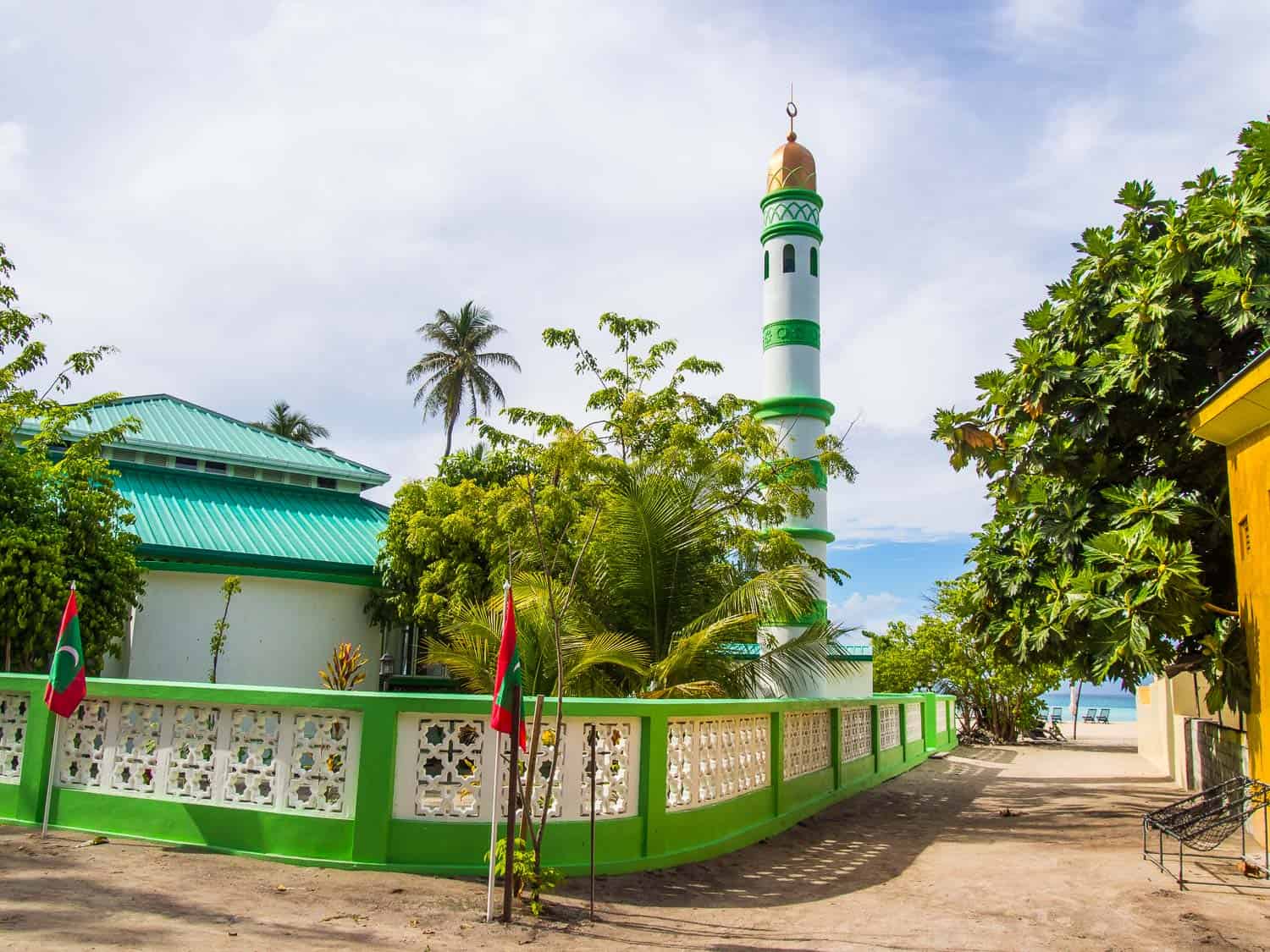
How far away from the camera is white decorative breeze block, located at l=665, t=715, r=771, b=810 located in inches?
342

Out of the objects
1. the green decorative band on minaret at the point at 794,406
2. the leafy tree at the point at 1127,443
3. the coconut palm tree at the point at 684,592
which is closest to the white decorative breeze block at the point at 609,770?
the coconut palm tree at the point at 684,592

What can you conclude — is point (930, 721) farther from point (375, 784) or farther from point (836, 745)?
point (375, 784)

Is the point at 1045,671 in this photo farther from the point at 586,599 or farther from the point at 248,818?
the point at 248,818

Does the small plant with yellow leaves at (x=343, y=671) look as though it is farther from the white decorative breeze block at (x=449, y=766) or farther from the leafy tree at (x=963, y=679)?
the leafy tree at (x=963, y=679)

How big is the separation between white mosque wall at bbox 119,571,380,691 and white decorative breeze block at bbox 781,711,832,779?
32.2 feet

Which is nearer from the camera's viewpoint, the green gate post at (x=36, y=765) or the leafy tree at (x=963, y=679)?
the green gate post at (x=36, y=765)

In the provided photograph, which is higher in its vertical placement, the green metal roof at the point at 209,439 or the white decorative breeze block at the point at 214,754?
the green metal roof at the point at 209,439

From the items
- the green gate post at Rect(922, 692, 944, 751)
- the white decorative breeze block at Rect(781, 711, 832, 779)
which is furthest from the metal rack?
the green gate post at Rect(922, 692, 944, 751)

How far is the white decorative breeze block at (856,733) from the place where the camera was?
48.0 ft

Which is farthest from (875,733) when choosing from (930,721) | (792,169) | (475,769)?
(792,169)

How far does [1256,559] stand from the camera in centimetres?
903

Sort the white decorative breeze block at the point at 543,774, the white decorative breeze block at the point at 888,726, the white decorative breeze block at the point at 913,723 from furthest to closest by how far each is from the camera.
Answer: the white decorative breeze block at the point at 913,723 < the white decorative breeze block at the point at 888,726 < the white decorative breeze block at the point at 543,774

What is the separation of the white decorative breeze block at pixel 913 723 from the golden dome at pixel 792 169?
12.9m

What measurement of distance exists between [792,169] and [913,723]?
543 inches
